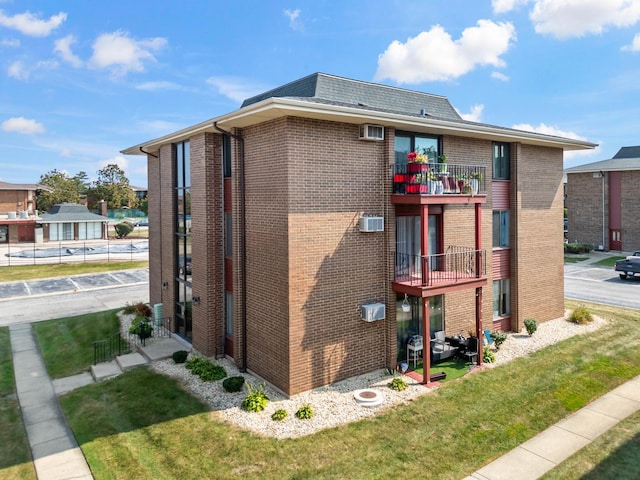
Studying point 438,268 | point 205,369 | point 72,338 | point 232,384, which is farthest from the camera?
point 72,338

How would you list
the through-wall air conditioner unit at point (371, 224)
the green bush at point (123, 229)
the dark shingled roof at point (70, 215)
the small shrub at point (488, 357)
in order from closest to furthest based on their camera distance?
the through-wall air conditioner unit at point (371, 224) → the small shrub at point (488, 357) → the dark shingled roof at point (70, 215) → the green bush at point (123, 229)

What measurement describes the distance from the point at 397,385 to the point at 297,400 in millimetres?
2732

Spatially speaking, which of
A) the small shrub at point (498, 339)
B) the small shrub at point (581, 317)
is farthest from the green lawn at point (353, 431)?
the small shrub at point (581, 317)

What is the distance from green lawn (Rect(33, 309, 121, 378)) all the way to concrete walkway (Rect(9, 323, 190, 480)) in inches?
13.1

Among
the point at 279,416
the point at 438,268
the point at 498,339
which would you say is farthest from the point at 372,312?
the point at 498,339

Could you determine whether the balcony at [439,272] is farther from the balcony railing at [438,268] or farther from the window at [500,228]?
Answer: the window at [500,228]

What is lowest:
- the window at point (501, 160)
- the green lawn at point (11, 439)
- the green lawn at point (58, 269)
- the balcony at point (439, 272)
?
the green lawn at point (11, 439)

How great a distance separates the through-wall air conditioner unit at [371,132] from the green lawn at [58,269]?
3078cm

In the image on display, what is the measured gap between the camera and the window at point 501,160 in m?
16.2

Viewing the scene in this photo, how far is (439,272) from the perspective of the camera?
13750 mm

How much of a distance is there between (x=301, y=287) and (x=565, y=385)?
7797mm

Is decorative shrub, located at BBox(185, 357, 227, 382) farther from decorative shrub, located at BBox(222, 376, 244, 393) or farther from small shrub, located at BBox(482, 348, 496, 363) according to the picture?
small shrub, located at BBox(482, 348, 496, 363)

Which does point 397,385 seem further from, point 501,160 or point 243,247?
point 501,160

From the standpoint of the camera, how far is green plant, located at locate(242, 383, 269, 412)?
35.3 feet
